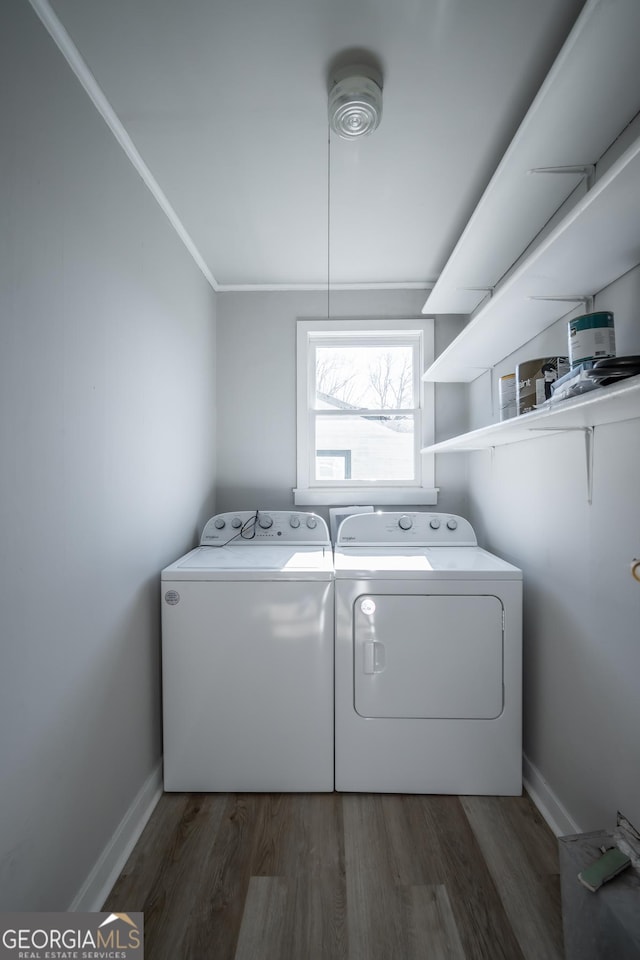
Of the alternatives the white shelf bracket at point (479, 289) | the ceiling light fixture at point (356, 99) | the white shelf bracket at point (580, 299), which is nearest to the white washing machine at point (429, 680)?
the white shelf bracket at point (580, 299)

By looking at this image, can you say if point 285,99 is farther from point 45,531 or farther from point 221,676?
point 221,676

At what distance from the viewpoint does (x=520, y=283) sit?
4.22 feet

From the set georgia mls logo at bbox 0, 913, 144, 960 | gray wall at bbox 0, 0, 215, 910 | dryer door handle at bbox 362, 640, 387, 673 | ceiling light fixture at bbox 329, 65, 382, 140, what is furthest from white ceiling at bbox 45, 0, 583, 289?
georgia mls logo at bbox 0, 913, 144, 960

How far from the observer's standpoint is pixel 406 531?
7.67 ft

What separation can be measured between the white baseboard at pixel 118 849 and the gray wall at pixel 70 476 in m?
0.03

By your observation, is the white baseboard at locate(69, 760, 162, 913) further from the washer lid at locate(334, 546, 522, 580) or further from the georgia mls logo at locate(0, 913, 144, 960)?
the washer lid at locate(334, 546, 522, 580)

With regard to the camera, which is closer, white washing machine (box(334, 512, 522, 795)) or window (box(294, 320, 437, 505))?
white washing machine (box(334, 512, 522, 795))

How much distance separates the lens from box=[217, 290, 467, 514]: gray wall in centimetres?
267

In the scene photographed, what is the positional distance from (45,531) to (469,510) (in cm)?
210

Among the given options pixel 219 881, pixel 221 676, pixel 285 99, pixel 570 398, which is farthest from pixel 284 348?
pixel 219 881

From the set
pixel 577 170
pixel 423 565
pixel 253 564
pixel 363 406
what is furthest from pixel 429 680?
pixel 577 170

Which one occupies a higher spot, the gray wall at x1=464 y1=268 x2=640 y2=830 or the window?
the window

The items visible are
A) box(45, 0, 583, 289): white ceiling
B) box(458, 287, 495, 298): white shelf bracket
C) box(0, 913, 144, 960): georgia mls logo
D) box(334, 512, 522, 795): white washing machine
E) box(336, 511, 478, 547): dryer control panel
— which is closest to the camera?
box(0, 913, 144, 960): georgia mls logo

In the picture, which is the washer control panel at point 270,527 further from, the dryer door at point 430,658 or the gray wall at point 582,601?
the gray wall at point 582,601
